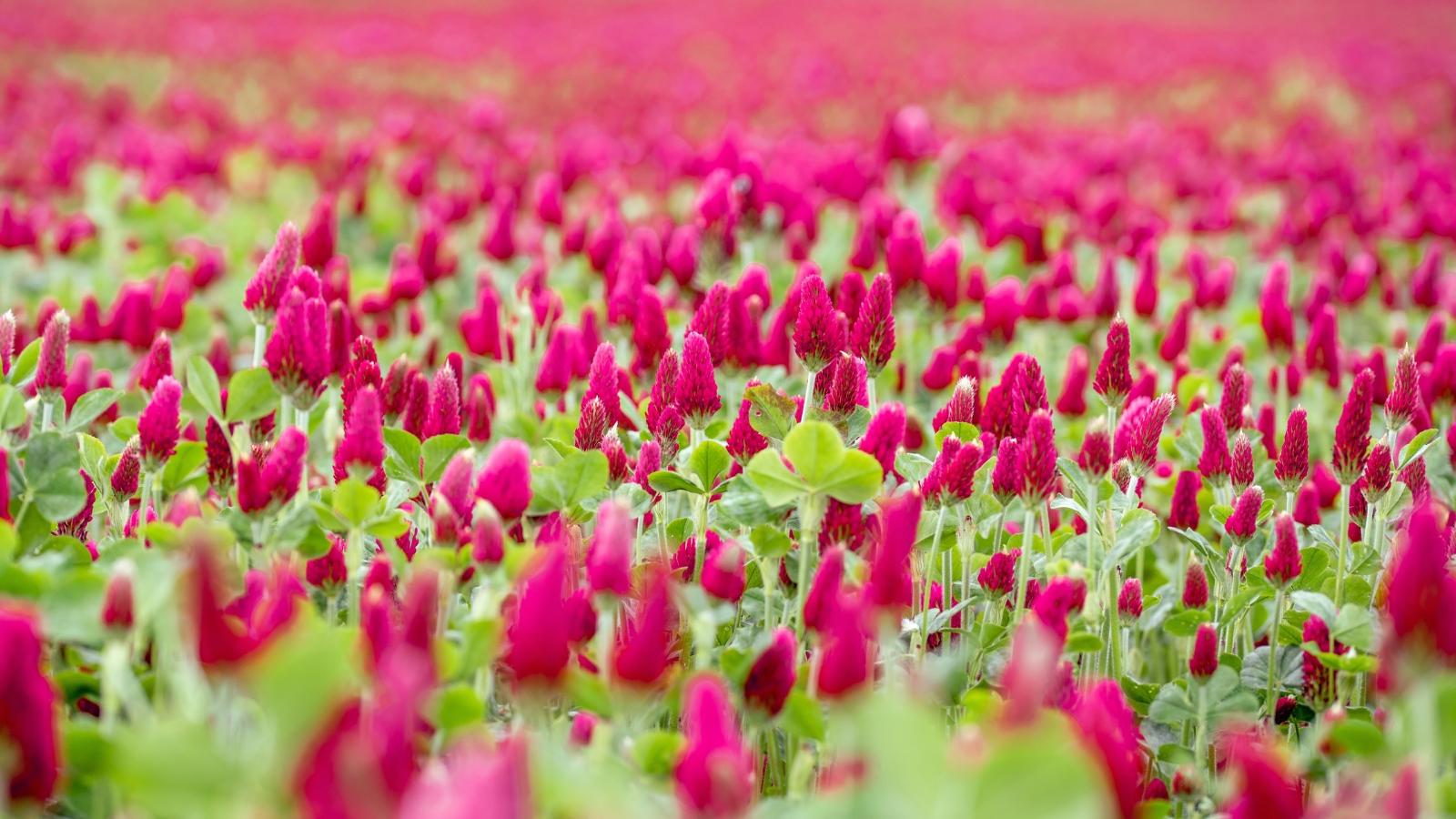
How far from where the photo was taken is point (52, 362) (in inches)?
71.2

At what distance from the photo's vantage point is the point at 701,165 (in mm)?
3910

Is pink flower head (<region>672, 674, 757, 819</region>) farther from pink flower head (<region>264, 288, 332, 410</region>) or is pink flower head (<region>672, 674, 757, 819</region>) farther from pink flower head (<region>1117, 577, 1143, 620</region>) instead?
pink flower head (<region>1117, 577, 1143, 620</region>)

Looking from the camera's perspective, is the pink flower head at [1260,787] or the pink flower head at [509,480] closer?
the pink flower head at [1260,787]

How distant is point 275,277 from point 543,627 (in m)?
1.03

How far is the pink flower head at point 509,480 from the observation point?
56.9 inches

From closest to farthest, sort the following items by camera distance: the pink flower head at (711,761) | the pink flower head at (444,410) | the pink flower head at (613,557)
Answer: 1. the pink flower head at (711,761)
2. the pink flower head at (613,557)
3. the pink flower head at (444,410)

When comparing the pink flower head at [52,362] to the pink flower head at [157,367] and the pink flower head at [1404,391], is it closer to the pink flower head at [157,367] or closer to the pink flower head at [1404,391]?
the pink flower head at [157,367]

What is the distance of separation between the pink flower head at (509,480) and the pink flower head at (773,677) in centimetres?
32

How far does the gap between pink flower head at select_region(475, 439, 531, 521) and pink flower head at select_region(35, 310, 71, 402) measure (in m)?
0.74

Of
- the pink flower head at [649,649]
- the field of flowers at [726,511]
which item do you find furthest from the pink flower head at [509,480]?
the pink flower head at [649,649]

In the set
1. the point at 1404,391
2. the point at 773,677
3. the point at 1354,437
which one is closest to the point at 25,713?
the point at 773,677

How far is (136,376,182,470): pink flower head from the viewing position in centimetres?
172

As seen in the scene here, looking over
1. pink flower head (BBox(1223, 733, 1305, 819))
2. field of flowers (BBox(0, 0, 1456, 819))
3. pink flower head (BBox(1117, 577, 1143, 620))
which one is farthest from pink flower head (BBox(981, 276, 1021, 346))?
pink flower head (BBox(1223, 733, 1305, 819))

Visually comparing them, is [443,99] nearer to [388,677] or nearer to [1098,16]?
[388,677]
